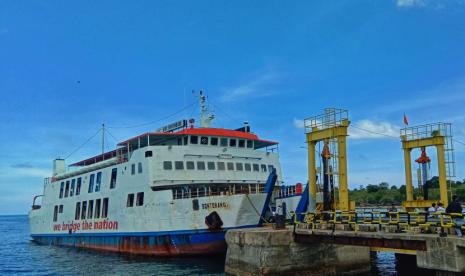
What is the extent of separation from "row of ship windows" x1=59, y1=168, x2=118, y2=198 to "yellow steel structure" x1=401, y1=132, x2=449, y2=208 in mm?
17066

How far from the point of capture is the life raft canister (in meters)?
22.0

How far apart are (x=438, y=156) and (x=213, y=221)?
11.8 m

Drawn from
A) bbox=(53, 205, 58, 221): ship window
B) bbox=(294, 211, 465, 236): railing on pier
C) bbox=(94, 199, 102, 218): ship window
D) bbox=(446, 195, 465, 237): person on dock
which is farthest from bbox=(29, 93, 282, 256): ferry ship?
bbox=(446, 195, 465, 237): person on dock

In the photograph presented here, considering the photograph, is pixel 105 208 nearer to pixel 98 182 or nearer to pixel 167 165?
pixel 98 182

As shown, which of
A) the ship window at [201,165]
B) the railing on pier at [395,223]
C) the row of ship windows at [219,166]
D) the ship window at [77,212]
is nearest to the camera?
the railing on pier at [395,223]

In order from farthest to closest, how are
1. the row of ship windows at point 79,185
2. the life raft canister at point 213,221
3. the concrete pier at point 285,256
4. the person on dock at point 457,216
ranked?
the row of ship windows at point 79,185, the life raft canister at point 213,221, the concrete pier at point 285,256, the person on dock at point 457,216

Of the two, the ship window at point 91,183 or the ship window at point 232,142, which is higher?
the ship window at point 232,142

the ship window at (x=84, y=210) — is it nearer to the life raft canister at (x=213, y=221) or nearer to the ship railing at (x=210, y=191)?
the ship railing at (x=210, y=191)

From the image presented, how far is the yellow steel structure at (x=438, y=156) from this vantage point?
22.3m

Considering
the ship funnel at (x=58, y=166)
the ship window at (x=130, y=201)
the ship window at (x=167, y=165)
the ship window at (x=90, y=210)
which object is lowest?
the ship window at (x=90, y=210)

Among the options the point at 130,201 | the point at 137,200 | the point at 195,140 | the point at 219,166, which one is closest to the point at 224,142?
the point at 219,166

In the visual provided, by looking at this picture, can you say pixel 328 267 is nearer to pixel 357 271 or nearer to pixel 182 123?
pixel 357 271

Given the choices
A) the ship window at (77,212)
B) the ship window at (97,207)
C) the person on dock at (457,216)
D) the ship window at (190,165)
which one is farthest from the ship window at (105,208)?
the person on dock at (457,216)

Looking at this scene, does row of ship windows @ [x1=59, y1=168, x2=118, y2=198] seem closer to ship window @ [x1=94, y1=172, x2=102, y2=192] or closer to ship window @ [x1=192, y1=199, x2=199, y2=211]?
ship window @ [x1=94, y1=172, x2=102, y2=192]
